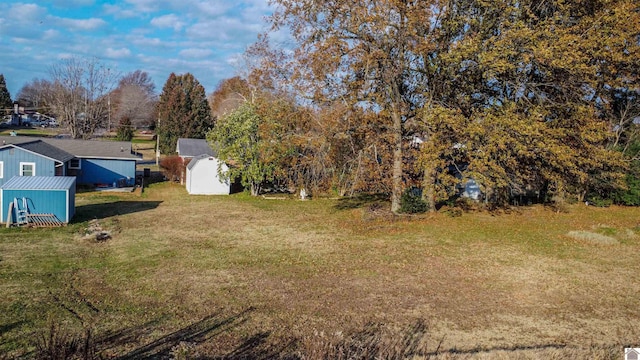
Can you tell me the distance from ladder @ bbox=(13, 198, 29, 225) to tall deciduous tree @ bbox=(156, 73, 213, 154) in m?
33.1

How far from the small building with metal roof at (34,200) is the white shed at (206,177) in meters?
10.1

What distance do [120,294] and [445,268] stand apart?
875cm

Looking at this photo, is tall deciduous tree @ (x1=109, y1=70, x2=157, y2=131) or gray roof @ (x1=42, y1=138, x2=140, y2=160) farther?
tall deciduous tree @ (x1=109, y1=70, x2=157, y2=131)

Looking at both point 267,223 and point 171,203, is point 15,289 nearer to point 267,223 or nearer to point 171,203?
point 267,223

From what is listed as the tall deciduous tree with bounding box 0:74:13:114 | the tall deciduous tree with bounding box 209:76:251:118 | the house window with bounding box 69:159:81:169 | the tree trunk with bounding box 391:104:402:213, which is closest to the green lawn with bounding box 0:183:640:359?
the tree trunk with bounding box 391:104:402:213

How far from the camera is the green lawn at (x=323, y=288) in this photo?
7.67 metres

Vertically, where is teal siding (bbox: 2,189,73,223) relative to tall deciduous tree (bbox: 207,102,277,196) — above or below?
below

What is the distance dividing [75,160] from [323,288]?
23690mm

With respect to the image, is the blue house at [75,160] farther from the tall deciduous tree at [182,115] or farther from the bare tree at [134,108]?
the bare tree at [134,108]

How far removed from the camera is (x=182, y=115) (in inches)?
1933

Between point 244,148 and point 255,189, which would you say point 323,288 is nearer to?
point 244,148

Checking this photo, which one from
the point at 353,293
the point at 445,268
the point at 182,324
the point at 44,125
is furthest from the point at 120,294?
the point at 44,125

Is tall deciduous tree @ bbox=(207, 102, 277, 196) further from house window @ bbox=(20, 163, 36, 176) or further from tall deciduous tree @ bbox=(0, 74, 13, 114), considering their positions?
tall deciduous tree @ bbox=(0, 74, 13, 114)

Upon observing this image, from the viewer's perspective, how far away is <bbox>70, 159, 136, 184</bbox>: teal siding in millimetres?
28250
